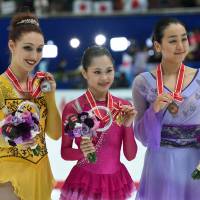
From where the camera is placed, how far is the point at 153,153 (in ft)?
9.14

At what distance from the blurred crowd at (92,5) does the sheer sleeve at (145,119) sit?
24.4 feet

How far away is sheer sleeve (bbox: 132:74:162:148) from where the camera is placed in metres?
2.67

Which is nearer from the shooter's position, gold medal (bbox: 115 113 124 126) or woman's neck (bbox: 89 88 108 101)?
gold medal (bbox: 115 113 124 126)

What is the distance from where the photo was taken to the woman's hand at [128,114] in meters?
2.58

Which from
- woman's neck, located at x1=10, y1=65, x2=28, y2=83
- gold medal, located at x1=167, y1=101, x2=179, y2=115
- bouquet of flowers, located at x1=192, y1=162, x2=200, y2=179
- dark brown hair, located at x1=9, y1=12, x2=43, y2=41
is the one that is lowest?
bouquet of flowers, located at x1=192, y1=162, x2=200, y2=179

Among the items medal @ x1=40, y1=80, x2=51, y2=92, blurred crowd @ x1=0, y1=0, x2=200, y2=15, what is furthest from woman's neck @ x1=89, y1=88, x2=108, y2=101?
blurred crowd @ x1=0, y1=0, x2=200, y2=15

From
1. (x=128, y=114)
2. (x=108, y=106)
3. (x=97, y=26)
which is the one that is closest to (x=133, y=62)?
(x=97, y=26)

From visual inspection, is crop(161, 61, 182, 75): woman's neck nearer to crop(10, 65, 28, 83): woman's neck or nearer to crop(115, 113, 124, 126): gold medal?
crop(115, 113, 124, 126): gold medal

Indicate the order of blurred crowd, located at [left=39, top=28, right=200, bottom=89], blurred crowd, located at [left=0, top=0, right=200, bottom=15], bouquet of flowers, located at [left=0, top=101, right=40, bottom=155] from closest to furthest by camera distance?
bouquet of flowers, located at [left=0, top=101, right=40, bottom=155] → blurred crowd, located at [left=39, top=28, right=200, bottom=89] → blurred crowd, located at [left=0, top=0, right=200, bottom=15]

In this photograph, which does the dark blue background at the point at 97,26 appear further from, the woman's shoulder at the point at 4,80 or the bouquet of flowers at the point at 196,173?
the bouquet of flowers at the point at 196,173

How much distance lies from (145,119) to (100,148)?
0.92ft

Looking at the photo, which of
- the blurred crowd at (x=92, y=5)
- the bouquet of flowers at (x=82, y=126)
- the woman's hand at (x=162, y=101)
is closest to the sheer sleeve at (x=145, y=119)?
the woman's hand at (x=162, y=101)

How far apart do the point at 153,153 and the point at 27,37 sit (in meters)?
0.90

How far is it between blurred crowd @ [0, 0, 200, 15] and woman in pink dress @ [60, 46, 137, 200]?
7.54m
